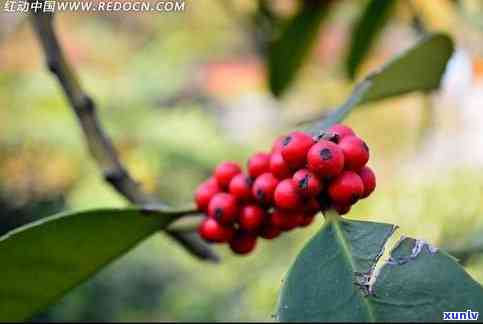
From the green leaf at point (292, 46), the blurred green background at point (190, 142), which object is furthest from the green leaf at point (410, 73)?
the green leaf at point (292, 46)

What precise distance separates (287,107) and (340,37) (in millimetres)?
370

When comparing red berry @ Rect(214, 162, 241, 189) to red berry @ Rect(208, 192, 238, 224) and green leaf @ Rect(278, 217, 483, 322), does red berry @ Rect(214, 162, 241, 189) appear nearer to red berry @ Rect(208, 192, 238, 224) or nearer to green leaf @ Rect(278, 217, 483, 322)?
red berry @ Rect(208, 192, 238, 224)

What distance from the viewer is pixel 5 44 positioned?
8.04ft

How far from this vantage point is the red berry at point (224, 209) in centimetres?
83

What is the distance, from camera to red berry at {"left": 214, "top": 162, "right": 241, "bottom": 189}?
2.83 feet

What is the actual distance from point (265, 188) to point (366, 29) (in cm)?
85

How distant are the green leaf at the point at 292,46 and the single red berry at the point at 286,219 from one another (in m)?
0.83

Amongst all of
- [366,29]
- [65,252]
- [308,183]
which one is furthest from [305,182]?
[366,29]

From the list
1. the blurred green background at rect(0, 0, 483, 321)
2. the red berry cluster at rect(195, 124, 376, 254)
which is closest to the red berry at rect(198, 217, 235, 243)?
the red berry cluster at rect(195, 124, 376, 254)

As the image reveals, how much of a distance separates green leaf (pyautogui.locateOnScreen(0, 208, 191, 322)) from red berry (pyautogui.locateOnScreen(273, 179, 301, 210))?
168 mm

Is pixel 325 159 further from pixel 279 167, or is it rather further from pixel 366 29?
pixel 366 29

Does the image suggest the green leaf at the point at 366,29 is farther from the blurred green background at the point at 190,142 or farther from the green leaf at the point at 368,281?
the green leaf at the point at 368,281

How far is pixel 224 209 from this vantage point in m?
0.83

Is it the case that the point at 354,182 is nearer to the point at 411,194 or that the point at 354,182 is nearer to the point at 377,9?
the point at 377,9
